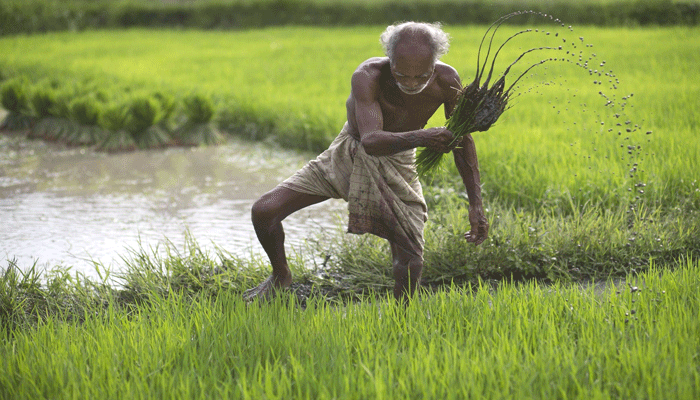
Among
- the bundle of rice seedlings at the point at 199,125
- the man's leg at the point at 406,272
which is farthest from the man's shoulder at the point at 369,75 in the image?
the bundle of rice seedlings at the point at 199,125

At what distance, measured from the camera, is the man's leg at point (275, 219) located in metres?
3.31

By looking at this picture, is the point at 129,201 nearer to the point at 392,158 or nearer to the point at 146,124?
the point at 146,124

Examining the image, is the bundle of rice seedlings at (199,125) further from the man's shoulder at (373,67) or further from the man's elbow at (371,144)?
the man's elbow at (371,144)

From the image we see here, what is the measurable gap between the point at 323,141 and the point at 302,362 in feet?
15.6

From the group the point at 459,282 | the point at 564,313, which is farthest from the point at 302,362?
the point at 459,282

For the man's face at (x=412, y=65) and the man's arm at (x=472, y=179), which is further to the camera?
the man's arm at (x=472, y=179)

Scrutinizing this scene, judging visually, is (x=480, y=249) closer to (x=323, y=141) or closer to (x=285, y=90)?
(x=323, y=141)

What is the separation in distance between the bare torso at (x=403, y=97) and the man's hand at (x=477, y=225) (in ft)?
1.63

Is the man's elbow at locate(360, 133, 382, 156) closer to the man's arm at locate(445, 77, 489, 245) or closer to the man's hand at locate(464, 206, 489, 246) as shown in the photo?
the man's arm at locate(445, 77, 489, 245)

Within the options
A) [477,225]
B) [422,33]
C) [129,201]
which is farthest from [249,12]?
[422,33]

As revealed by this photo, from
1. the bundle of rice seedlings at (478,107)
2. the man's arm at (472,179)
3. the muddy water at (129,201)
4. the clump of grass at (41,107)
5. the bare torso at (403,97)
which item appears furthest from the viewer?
the clump of grass at (41,107)

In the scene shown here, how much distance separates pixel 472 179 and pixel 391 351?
1.02 meters

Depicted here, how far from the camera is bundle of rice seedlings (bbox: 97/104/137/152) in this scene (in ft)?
25.5

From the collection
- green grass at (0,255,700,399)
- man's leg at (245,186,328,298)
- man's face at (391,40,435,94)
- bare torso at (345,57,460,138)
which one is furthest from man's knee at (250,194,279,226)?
man's face at (391,40,435,94)
